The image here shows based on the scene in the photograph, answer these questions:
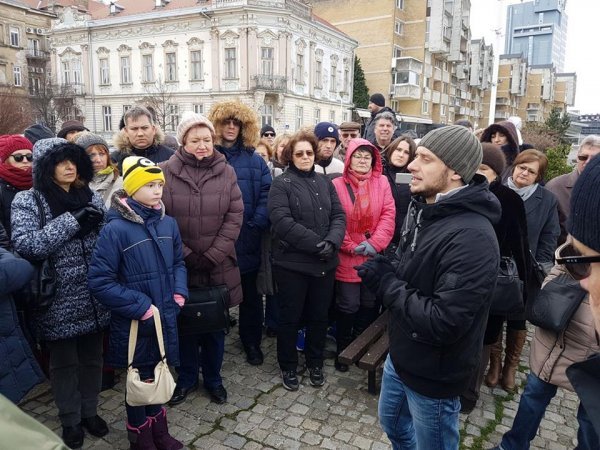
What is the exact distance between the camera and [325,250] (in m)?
3.82

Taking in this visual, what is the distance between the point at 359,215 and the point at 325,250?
0.71m

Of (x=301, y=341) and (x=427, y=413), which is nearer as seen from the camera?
(x=427, y=413)

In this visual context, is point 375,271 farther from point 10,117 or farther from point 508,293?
point 10,117

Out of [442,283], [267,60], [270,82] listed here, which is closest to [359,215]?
[442,283]

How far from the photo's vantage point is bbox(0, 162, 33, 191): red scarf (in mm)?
3363

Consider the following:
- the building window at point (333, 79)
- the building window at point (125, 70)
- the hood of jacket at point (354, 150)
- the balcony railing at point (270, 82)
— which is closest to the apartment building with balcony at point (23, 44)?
the building window at point (125, 70)

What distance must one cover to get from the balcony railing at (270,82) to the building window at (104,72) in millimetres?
14863

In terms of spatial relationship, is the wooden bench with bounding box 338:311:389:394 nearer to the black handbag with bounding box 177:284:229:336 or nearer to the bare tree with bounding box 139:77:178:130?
the black handbag with bounding box 177:284:229:336

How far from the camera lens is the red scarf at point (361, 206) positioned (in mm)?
4340

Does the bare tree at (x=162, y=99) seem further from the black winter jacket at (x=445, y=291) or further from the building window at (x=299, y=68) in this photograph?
the black winter jacket at (x=445, y=291)

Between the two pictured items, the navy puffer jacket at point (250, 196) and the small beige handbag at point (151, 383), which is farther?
the navy puffer jacket at point (250, 196)

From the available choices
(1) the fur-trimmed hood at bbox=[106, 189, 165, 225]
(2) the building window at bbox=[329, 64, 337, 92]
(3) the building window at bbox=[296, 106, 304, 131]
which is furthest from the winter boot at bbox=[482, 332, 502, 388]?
(2) the building window at bbox=[329, 64, 337, 92]

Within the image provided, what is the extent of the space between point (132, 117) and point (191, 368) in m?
2.41

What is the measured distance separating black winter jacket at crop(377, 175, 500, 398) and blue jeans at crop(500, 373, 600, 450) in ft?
3.00
